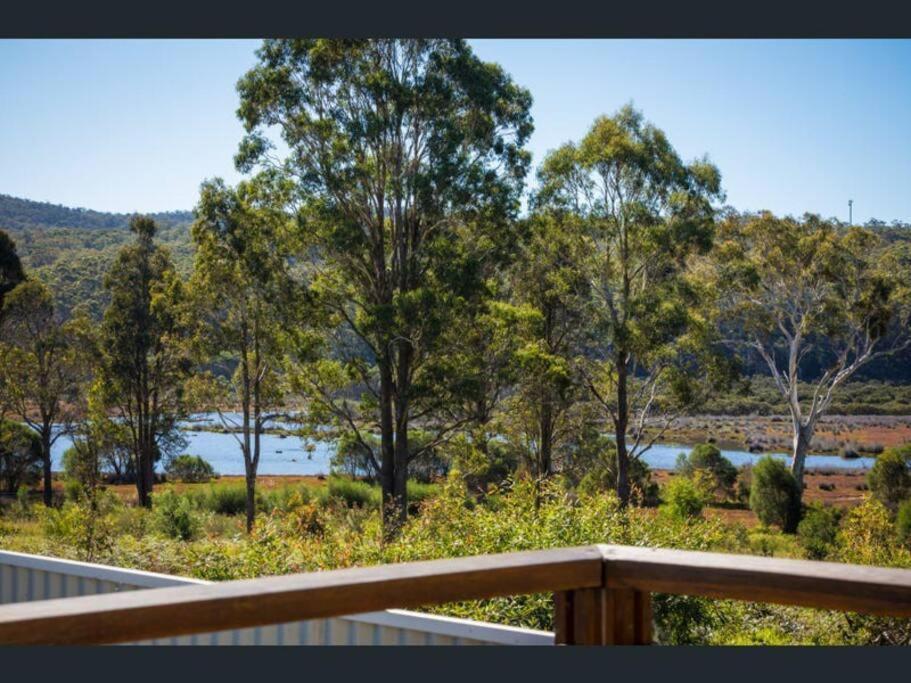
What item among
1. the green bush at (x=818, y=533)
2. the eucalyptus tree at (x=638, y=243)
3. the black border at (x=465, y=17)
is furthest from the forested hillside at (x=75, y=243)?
the black border at (x=465, y=17)

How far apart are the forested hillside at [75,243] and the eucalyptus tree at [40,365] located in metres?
0.72

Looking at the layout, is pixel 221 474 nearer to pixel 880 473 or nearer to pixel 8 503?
pixel 8 503

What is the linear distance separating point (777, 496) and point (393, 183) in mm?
9544

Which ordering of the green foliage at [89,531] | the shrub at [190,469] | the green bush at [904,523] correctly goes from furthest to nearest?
the shrub at [190,469]
the green bush at [904,523]
the green foliage at [89,531]

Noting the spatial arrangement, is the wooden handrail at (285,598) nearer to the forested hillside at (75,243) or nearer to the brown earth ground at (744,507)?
the brown earth ground at (744,507)

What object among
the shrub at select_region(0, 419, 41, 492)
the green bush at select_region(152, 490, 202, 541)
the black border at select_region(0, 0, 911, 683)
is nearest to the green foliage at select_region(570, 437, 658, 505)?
the green bush at select_region(152, 490, 202, 541)

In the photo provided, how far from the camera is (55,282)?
21453mm

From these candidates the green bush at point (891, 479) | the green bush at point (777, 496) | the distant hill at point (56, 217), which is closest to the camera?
the green bush at point (777, 496)

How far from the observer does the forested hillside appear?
20766mm

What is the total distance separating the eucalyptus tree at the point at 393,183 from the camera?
15.5 meters

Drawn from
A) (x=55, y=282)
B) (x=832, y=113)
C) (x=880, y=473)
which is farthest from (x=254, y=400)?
(x=832, y=113)

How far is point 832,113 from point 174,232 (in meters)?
15.8

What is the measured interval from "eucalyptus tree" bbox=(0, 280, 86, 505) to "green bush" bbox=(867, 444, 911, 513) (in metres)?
16.8

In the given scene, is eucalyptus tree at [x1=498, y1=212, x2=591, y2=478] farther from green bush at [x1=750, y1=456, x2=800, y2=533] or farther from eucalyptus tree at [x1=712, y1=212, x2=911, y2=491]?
eucalyptus tree at [x1=712, y1=212, x2=911, y2=491]
